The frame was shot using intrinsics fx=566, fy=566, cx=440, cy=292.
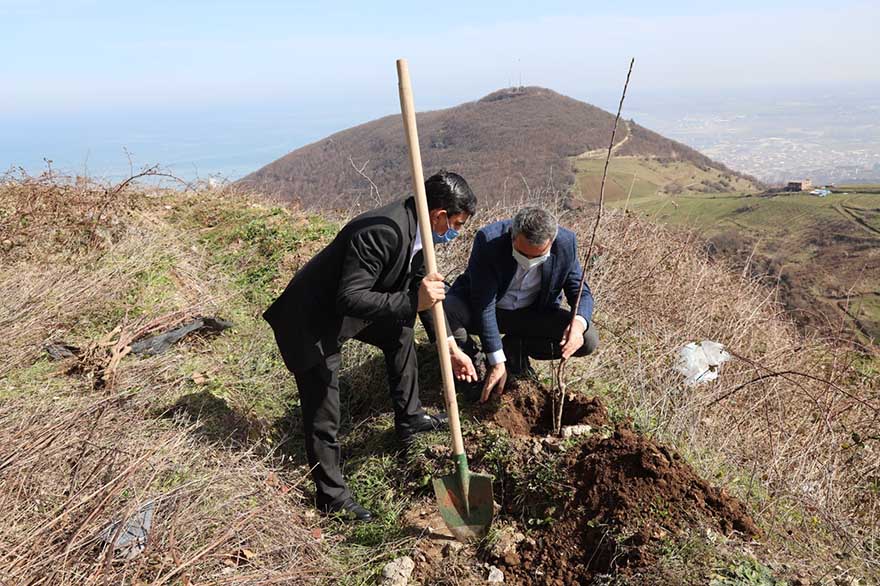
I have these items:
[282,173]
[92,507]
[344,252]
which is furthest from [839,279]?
[282,173]

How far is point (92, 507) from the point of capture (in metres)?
2.17

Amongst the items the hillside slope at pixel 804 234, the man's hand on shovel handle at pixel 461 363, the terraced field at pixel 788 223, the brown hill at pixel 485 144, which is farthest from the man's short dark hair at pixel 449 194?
the brown hill at pixel 485 144

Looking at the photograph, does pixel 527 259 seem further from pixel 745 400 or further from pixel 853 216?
pixel 853 216

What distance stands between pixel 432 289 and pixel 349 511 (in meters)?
1.30

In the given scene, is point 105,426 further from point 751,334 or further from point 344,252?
point 751,334

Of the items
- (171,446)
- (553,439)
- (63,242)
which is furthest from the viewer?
(63,242)

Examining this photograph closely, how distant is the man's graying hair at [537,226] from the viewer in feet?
10.00

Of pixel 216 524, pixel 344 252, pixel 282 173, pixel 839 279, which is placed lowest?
pixel 839 279

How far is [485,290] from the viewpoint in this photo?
3.45 meters

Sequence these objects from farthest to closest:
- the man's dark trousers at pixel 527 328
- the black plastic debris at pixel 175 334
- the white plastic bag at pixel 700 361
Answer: the black plastic debris at pixel 175 334
the white plastic bag at pixel 700 361
the man's dark trousers at pixel 527 328

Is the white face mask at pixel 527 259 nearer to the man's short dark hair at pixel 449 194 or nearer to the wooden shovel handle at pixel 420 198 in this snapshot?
the man's short dark hair at pixel 449 194

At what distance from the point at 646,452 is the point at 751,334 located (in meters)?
4.35

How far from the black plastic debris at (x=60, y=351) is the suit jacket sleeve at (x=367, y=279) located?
2956 millimetres

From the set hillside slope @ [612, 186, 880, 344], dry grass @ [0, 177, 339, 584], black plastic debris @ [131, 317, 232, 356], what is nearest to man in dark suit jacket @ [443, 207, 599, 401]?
dry grass @ [0, 177, 339, 584]
